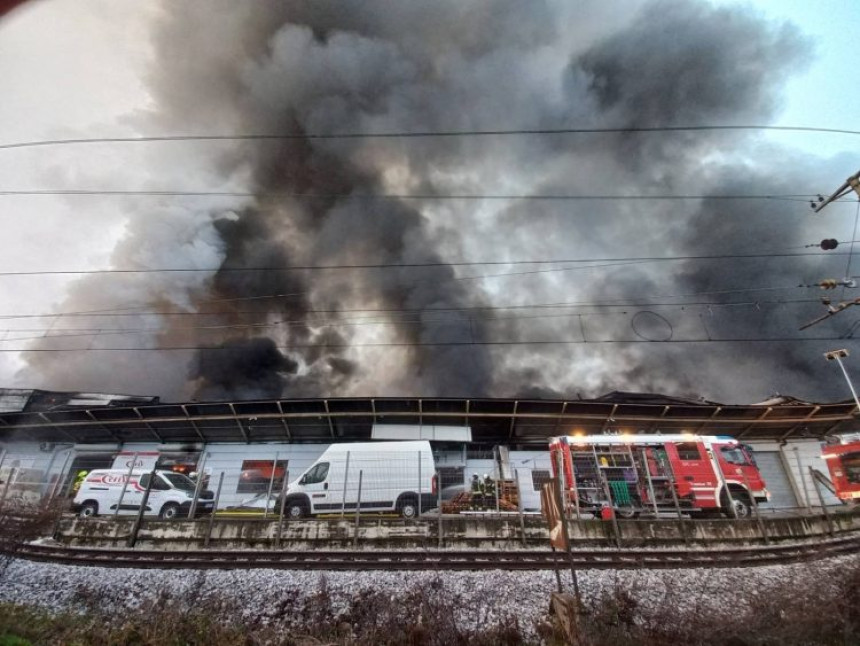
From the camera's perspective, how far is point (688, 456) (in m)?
16.3

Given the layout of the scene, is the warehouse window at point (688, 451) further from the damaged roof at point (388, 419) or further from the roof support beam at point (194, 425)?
the roof support beam at point (194, 425)

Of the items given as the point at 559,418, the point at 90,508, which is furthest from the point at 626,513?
the point at 90,508

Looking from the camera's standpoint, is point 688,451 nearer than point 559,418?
Yes

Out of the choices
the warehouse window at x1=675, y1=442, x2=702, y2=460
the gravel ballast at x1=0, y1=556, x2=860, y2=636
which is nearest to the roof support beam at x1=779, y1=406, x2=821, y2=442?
the warehouse window at x1=675, y1=442, x2=702, y2=460

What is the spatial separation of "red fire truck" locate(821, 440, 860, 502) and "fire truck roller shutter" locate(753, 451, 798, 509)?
4.48m

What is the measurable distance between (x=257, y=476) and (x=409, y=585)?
18.3m

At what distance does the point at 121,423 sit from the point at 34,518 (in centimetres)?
1434

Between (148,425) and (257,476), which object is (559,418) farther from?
(148,425)

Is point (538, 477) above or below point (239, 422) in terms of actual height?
below

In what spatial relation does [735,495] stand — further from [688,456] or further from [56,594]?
[56,594]

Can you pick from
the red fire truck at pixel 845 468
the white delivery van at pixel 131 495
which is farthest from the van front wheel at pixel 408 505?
the red fire truck at pixel 845 468

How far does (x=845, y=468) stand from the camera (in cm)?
2036

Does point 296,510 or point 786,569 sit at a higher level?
point 296,510

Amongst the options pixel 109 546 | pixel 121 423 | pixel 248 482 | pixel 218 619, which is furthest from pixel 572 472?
pixel 121 423
